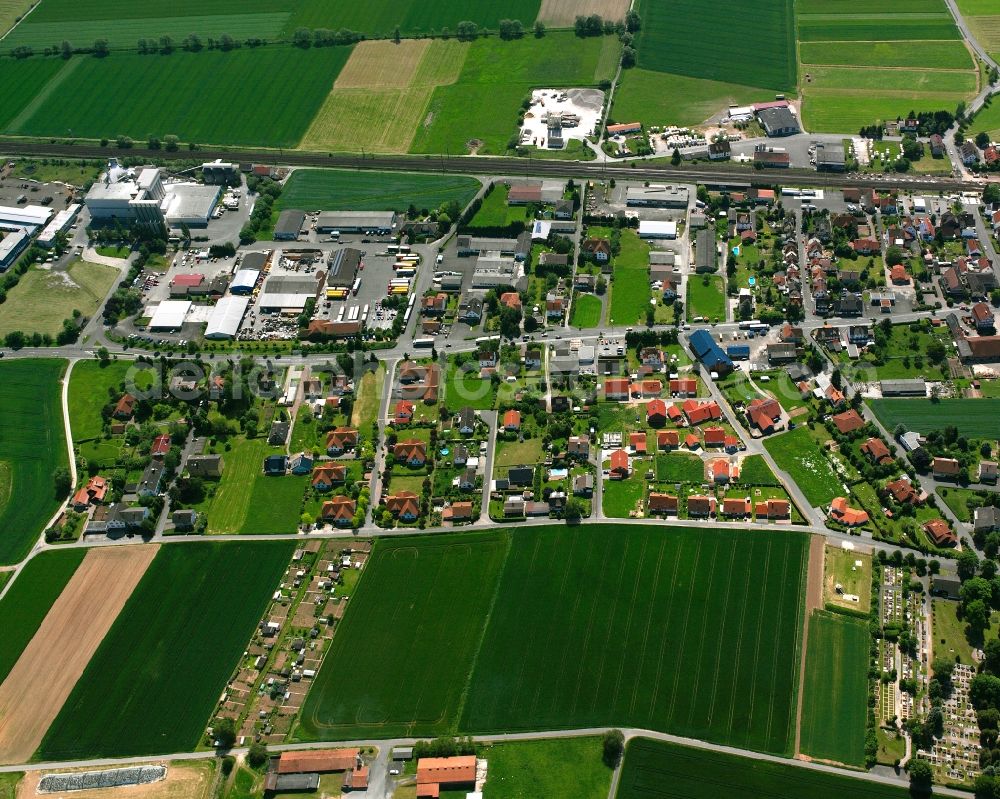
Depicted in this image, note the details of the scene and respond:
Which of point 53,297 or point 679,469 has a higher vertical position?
point 53,297

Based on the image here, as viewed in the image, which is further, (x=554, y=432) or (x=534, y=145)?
(x=534, y=145)

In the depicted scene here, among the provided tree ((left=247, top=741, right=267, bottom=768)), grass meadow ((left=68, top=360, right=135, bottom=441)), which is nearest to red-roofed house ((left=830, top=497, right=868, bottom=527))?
tree ((left=247, top=741, right=267, bottom=768))

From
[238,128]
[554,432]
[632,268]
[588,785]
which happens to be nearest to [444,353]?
[554,432]

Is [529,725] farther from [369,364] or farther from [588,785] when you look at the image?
[369,364]

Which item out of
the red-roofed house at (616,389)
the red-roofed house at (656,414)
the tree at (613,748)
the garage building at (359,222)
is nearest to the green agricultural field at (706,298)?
the red-roofed house at (616,389)

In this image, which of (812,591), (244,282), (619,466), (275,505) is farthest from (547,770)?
(244,282)

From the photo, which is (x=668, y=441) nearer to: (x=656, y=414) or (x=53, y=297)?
(x=656, y=414)

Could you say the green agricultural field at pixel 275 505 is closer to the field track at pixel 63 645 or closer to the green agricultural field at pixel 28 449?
the field track at pixel 63 645
